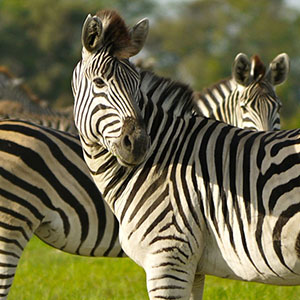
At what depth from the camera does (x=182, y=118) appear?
4.84 metres

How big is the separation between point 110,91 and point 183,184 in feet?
2.58

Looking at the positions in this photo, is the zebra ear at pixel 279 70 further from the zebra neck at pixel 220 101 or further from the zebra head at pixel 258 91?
the zebra neck at pixel 220 101

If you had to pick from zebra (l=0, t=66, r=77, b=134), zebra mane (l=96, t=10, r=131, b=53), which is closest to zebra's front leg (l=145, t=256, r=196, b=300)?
zebra mane (l=96, t=10, r=131, b=53)

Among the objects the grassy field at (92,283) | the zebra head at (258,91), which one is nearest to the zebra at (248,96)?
the zebra head at (258,91)

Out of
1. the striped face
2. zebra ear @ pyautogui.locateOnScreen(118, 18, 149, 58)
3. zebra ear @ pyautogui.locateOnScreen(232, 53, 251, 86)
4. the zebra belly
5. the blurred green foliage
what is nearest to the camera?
the zebra belly

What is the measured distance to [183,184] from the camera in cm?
448

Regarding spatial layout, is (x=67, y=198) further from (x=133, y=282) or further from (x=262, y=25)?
(x=262, y=25)

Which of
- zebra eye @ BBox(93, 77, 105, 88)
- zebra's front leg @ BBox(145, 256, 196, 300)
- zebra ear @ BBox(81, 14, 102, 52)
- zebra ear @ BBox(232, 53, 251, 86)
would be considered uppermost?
zebra ear @ BBox(232, 53, 251, 86)

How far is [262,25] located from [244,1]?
5.12 metres

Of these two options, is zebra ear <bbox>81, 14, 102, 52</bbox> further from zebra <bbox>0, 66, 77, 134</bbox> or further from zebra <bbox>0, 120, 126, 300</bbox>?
zebra <bbox>0, 66, 77, 134</bbox>

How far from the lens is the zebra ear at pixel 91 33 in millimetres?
4590

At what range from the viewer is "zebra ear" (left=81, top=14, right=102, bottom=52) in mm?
4590

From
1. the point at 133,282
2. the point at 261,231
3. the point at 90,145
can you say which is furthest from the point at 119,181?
the point at 133,282

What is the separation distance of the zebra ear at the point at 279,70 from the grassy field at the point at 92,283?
247cm
